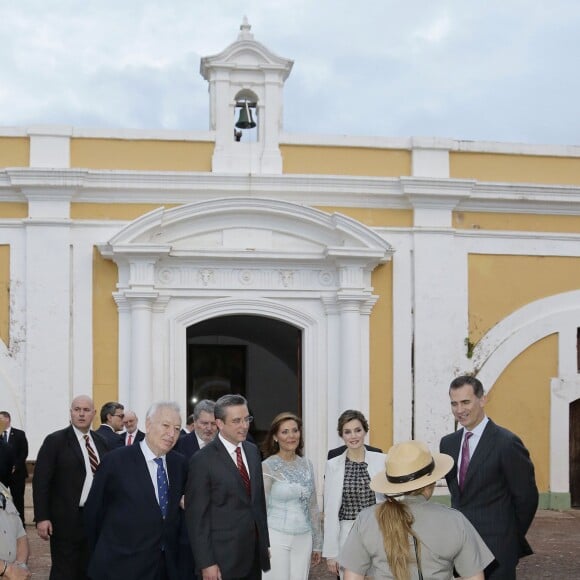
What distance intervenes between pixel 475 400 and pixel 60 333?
844cm

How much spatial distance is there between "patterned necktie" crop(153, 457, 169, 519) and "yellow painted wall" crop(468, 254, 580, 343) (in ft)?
29.3

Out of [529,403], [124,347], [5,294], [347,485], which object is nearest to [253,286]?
[124,347]

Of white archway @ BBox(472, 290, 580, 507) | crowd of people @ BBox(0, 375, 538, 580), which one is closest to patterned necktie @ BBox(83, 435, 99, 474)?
crowd of people @ BBox(0, 375, 538, 580)

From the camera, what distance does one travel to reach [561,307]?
15555 mm

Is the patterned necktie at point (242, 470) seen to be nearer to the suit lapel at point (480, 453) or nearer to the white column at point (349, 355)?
the suit lapel at point (480, 453)

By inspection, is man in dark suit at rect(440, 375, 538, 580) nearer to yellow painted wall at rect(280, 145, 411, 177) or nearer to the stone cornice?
the stone cornice

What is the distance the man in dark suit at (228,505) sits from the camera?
260 inches

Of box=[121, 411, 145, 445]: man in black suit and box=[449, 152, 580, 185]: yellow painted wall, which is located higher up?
box=[449, 152, 580, 185]: yellow painted wall

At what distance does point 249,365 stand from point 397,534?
16.3 m

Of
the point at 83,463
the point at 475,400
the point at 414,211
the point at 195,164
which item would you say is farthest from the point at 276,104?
the point at 475,400

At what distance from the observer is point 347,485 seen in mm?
7977

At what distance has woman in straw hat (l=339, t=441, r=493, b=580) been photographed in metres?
4.45

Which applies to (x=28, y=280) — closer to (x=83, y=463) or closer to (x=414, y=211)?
(x=414, y=211)

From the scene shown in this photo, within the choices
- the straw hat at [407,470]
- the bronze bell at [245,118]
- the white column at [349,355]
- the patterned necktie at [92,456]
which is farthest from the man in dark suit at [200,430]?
the bronze bell at [245,118]
